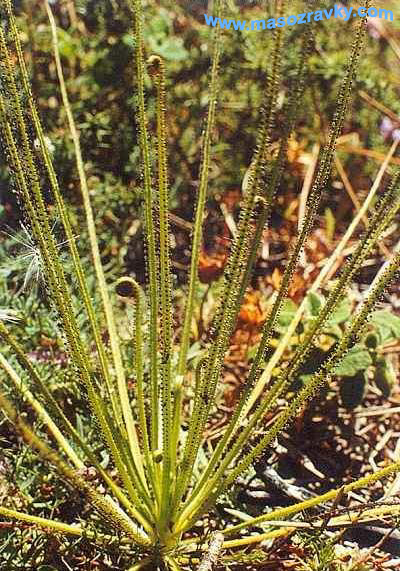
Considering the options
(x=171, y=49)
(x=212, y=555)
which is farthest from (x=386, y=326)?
(x=171, y=49)

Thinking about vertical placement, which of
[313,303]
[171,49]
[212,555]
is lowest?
[212,555]

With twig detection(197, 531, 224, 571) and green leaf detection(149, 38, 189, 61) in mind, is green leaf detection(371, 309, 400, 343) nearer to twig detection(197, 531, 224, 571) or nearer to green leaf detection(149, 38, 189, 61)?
twig detection(197, 531, 224, 571)

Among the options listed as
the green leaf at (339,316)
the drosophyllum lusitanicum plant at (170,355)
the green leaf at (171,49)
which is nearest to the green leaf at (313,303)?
the green leaf at (339,316)

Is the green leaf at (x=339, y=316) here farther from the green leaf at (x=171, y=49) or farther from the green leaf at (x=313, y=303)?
the green leaf at (x=171, y=49)

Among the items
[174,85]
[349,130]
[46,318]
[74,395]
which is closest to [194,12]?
[174,85]

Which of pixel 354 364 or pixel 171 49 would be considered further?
pixel 171 49

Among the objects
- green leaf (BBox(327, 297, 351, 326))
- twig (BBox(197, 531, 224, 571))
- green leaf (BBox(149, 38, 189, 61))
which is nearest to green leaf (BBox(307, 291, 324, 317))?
green leaf (BBox(327, 297, 351, 326))

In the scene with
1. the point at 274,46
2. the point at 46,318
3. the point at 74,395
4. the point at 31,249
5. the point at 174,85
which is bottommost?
the point at 74,395

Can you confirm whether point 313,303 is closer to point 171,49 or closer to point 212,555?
point 212,555

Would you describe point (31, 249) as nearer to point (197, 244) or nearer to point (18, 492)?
point (197, 244)
